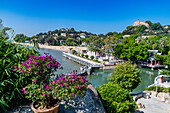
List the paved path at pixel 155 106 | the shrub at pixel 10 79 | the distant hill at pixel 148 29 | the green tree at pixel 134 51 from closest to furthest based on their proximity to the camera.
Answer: the shrub at pixel 10 79 → the paved path at pixel 155 106 → the green tree at pixel 134 51 → the distant hill at pixel 148 29

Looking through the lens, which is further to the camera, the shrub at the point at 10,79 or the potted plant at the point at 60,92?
the shrub at the point at 10,79

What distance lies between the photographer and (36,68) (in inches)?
184

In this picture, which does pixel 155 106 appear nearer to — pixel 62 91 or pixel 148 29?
pixel 62 91

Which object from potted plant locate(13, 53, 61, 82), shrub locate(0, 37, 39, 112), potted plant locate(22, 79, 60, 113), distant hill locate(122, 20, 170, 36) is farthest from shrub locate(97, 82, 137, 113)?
distant hill locate(122, 20, 170, 36)

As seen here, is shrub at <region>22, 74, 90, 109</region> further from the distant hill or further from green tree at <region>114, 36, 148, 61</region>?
the distant hill

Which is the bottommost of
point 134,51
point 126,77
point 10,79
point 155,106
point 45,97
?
point 155,106

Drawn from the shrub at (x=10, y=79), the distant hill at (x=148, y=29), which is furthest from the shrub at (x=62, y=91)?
the distant hill at (x=148, y=29)

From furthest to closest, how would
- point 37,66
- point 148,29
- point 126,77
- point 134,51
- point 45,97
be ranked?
point 148,29
point 134,51
point 126,77
point 37,66
point 45,97

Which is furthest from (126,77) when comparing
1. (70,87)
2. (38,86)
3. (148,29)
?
(148,29)

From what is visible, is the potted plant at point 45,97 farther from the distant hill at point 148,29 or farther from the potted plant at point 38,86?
the distant hill at point 148,29

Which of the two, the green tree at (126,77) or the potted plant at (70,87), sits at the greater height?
the potted plant at (70,87)

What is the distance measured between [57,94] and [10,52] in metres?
3.52

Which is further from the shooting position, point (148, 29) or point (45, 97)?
point (148, 29)

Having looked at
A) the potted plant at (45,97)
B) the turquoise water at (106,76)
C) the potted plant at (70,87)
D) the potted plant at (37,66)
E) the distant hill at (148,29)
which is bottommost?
the turquoise water at (106,76)
